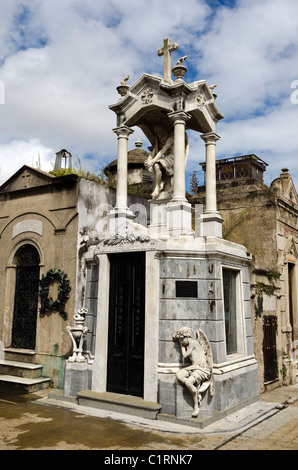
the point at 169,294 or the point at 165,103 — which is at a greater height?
the point at 165,103

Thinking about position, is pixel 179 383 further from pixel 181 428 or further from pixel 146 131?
pixel 146 131

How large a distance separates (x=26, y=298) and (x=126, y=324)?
3.94 metres

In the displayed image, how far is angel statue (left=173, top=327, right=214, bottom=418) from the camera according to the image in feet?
22.6

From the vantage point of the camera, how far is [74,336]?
336 inches

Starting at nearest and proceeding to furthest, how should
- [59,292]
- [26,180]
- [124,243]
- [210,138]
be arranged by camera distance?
[124,243], [210,138], [59,292], [26,180]

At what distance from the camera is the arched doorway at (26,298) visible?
1063 cm

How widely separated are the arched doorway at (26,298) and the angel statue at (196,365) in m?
4.82

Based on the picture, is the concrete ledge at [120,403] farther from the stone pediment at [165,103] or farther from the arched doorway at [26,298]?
the stone pediment at [165,103]

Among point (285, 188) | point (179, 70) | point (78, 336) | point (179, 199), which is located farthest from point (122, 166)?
point (285, 188)

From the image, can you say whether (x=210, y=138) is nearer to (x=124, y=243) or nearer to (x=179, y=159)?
(x=179, y=159)

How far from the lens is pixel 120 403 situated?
293 inches

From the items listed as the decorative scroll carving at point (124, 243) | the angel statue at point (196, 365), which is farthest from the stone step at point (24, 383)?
the angel statue at point (196, 365)

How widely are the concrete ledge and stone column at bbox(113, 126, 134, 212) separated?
3.91 meters

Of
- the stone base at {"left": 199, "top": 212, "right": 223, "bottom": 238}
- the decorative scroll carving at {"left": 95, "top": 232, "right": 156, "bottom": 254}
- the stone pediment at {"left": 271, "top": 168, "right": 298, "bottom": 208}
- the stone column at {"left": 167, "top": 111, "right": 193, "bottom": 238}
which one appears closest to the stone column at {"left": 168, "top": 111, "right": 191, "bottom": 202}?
the stone column at {"left": 167, "top": 111, "right": 193, "bottom": 238}
